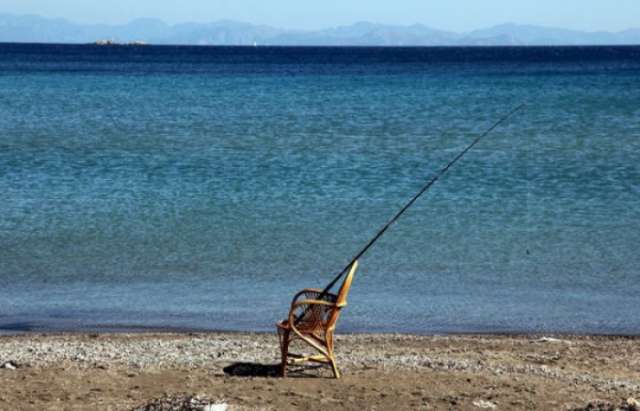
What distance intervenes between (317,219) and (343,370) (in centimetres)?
961

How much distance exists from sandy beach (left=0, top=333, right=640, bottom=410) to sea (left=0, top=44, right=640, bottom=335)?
39.8 inches

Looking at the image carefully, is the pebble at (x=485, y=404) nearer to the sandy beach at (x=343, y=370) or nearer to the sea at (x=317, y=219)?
the sandy beach at (x=343, y=370)

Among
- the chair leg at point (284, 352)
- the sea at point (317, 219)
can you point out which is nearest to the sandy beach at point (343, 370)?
the chair leg at point (284, 352)

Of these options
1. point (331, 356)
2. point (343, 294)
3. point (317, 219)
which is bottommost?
point (317, 219)

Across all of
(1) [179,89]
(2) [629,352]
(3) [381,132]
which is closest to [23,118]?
(3) [381,132]

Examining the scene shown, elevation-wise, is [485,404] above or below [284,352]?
below

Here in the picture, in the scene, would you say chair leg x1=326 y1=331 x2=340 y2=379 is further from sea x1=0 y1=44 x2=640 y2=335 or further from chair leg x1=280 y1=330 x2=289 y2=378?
sea x1=0 y1=44 x2=640 y2=335

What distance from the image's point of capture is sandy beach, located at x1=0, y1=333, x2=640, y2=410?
8164 mm

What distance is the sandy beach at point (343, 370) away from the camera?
26.8ft

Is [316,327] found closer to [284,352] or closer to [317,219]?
[284,352]

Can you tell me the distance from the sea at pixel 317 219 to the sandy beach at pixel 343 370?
1010 millimetres

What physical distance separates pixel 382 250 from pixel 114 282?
3.76 meters

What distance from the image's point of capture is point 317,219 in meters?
18.6

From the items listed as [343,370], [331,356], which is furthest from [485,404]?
[343,370]
